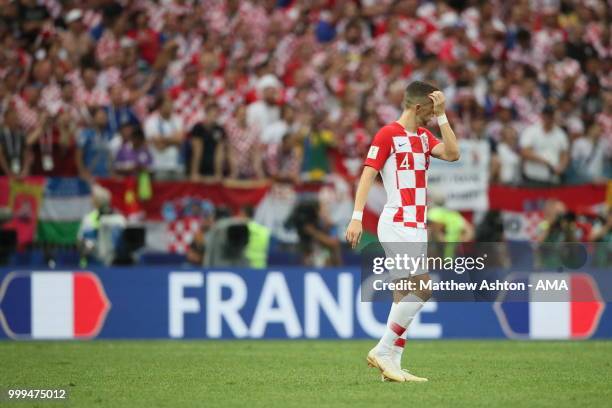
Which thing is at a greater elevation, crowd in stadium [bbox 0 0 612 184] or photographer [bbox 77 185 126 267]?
crowd in stadium [bbox 0 0 612 184]

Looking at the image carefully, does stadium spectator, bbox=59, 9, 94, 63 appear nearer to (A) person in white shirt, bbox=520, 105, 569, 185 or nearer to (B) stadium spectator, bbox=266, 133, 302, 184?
(B) stadium spectator, bbox=266, 133, 302, 184

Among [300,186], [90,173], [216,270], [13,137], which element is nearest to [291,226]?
[300,186]

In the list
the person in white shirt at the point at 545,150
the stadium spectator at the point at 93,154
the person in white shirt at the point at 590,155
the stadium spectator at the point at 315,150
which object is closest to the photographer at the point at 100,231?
the stadium spectator at the point at 93,154

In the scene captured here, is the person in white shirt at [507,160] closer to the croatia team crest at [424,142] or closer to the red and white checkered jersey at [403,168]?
the croatia team crest at [424,142]

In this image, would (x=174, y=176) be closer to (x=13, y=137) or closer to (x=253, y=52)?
(x=13, y=137)


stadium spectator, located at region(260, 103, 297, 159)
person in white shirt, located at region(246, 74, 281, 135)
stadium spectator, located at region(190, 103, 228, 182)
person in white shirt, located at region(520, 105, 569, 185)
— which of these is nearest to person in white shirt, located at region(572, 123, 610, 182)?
person in white shirt, located at region(520, 105, 569, 185)

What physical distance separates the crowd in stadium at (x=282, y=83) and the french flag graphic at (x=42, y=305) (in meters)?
2.02

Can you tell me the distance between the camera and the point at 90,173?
1712 centimetres

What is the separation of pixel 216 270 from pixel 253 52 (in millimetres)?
6040

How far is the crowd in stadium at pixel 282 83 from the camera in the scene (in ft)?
58.0

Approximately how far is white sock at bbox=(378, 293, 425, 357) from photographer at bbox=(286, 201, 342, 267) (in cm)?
710

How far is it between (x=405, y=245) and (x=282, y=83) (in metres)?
10.8

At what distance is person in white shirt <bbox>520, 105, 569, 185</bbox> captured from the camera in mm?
18469

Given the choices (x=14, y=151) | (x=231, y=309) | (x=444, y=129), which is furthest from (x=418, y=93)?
(x=14, y=151)
